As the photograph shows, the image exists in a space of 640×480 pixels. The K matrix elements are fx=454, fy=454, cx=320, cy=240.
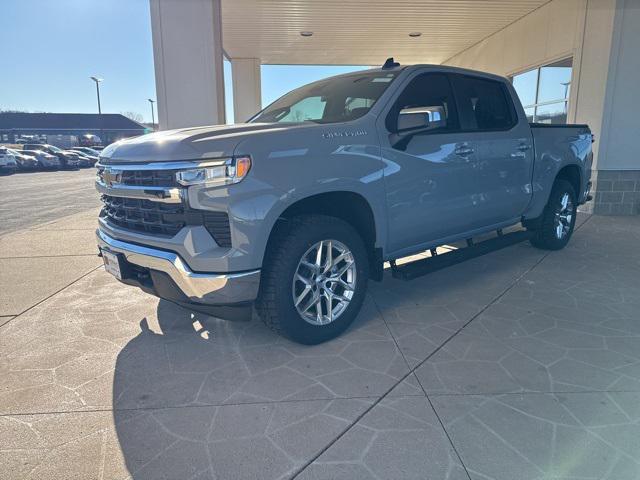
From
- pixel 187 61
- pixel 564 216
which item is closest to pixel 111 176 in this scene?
pixel 187 61

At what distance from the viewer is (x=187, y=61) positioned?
714 centimetres

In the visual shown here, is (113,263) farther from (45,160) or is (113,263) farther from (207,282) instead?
(45,160)

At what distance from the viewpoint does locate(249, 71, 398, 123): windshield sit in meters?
3.71

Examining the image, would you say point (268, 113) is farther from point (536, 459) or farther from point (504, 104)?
point (536, 459)

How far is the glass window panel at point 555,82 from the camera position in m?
9.59

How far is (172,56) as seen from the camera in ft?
23.3

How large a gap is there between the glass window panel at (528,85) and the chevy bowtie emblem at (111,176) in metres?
10.6

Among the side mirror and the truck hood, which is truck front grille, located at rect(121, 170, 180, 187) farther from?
the side mirror

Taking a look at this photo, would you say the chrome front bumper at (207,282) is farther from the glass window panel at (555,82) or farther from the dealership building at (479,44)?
the glass window panel at (555,82)

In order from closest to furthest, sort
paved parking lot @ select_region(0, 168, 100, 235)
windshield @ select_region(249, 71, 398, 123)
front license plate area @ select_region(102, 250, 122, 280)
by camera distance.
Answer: front license plate area @ select_region(102, 250, 122, 280), windshield @ select_region(249, 71, 398, 123), paved parking lot @ select_region(0, 168, 100, 235)

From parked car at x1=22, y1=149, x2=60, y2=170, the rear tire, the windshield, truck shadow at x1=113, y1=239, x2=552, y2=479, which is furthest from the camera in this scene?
parked car at x1=22, y1=149, x2=60, y2=170

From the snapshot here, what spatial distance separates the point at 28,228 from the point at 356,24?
28.2ft

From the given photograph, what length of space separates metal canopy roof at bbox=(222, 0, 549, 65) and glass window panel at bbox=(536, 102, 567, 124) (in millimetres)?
2193

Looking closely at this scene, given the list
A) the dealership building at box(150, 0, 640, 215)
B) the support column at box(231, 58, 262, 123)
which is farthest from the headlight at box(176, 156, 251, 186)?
the support column at box(231, 58, 262, 123)
